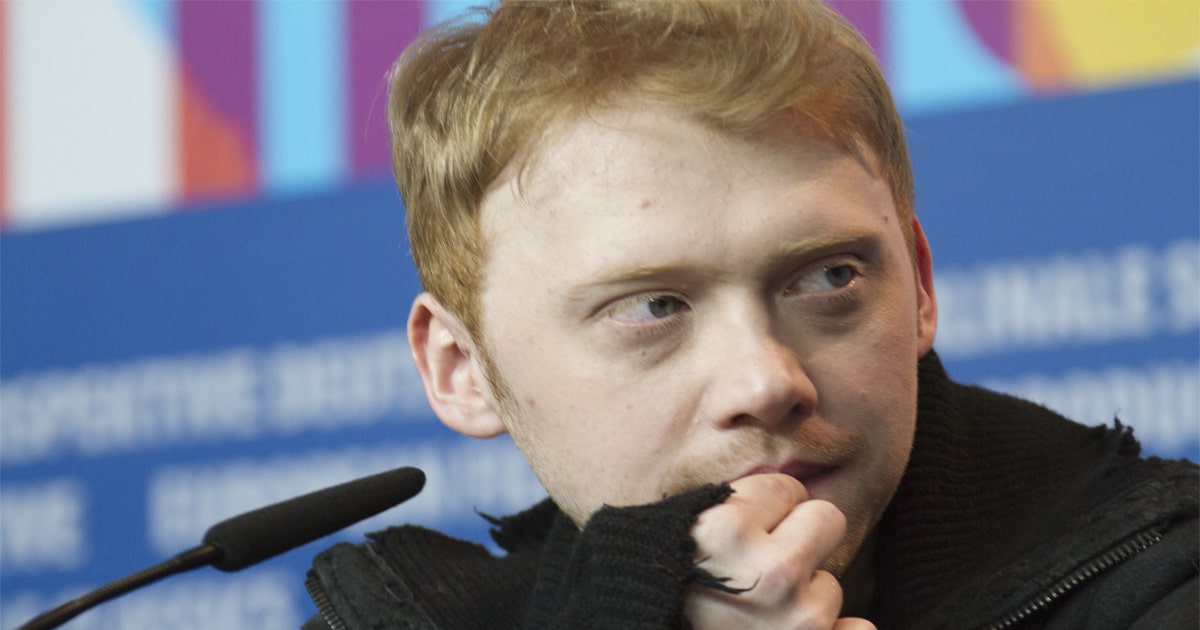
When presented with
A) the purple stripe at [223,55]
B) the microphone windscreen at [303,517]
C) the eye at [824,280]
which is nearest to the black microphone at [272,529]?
the microphone windscreen at [303,517]

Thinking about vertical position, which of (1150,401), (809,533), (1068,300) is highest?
(809,533)

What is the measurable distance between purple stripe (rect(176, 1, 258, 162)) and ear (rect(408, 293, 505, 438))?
1.25 metres

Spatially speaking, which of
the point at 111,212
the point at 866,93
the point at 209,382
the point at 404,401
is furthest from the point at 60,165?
the point at 866,93

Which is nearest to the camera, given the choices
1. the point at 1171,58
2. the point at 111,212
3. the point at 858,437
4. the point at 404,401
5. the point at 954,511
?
the point at 858,437

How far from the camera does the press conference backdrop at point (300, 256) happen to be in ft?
6.27

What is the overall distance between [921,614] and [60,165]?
6.61ft

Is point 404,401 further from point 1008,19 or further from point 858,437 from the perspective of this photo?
point 858,437

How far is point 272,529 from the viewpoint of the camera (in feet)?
3.34

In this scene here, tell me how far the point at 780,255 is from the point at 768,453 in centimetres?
15

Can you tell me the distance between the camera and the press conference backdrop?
1912 millimetres

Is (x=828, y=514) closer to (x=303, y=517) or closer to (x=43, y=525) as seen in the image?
(x=303, y=517)

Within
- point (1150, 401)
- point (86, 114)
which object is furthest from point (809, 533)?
point (86, 114)

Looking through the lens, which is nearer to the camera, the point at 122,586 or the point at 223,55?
the point at 122,586

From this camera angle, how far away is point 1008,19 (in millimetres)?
1957
